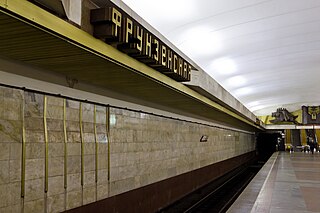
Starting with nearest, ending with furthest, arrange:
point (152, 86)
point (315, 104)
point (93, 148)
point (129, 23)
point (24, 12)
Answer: point (24, 12)
point (129, 23)
point (93, 148)
point (152, 86)
point (315, 104)

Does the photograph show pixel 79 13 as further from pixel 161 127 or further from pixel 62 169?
pixel 161 127

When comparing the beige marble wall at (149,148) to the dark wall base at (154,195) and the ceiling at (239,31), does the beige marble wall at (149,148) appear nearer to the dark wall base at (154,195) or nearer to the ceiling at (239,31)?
the dark wall base at (154,195)

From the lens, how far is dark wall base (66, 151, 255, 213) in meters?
4.35

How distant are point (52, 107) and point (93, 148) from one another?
0.95 metres

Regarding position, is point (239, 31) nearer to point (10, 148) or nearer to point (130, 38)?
point (130, 38)

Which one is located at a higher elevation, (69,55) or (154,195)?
(69,55)

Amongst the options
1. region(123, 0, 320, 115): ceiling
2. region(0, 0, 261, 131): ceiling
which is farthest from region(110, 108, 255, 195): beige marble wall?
region(123, 0, 320, 115): ceiling

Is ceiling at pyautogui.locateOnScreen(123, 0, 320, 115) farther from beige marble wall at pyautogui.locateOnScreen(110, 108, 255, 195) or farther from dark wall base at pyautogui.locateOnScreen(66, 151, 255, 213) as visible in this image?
dark wall base at pyautogui.locateOnScreen(66, 151, 255, 213)

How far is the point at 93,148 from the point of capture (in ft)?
13.4

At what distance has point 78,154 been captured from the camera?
12.4 feet

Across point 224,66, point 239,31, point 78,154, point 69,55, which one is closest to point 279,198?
point 239,31

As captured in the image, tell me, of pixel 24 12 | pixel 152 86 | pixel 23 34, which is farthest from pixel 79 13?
pixel 152 86

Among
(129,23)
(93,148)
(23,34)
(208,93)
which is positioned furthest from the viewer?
(208,93)

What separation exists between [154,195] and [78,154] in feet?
8.34
